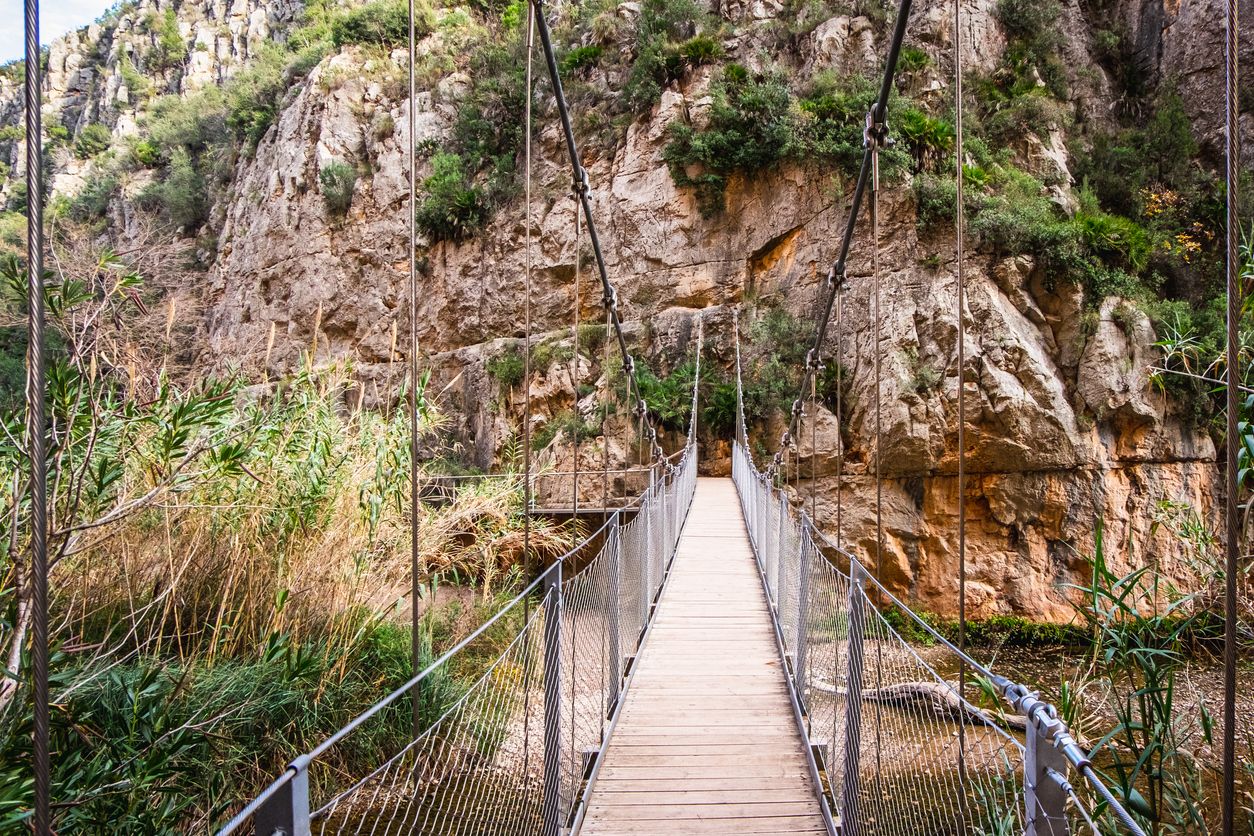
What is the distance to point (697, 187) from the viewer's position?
13508mm

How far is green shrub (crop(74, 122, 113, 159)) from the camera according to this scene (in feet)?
79.1

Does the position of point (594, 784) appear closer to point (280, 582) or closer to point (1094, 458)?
point (280, 582)

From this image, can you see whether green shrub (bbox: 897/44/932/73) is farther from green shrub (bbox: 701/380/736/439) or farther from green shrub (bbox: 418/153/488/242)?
green shrub (bbox: 418/153/488/242)

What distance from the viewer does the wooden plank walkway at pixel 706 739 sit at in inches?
91.7

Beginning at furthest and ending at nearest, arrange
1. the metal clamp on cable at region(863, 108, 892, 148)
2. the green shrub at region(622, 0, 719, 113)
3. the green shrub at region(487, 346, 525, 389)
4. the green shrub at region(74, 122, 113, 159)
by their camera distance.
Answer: the green shrub at region(74, 122, 113, 159), the green shrub at region(622, 0, 719, 113), the green shrub at region(487, 346, 525, 389), the metal clamp on cable at region(863, 108, 892, 148)

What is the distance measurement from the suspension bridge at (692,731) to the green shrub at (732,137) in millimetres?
8579

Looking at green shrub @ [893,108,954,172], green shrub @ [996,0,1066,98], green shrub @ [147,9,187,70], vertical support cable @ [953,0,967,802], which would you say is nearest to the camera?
vertical support cable @ [953,0,967,802]

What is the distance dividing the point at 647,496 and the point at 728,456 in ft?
31.1

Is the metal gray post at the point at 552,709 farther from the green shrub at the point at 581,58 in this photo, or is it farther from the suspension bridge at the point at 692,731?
the green shrub at the point at 581,58

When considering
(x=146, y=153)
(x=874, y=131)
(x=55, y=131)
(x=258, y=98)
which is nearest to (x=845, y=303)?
(x=874, y=131)

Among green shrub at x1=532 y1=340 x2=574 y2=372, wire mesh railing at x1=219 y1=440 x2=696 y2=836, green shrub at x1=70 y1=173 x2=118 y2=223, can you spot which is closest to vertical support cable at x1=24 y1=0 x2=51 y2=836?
wire mesh railing at x1=219 y1=440 x2=696 y2=836

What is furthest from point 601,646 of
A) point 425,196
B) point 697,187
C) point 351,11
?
point 351,11

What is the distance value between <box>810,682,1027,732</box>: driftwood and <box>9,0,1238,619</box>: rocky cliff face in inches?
149

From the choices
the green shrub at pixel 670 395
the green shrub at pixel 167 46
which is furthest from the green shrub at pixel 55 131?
the green shrub at pixel 670 395
